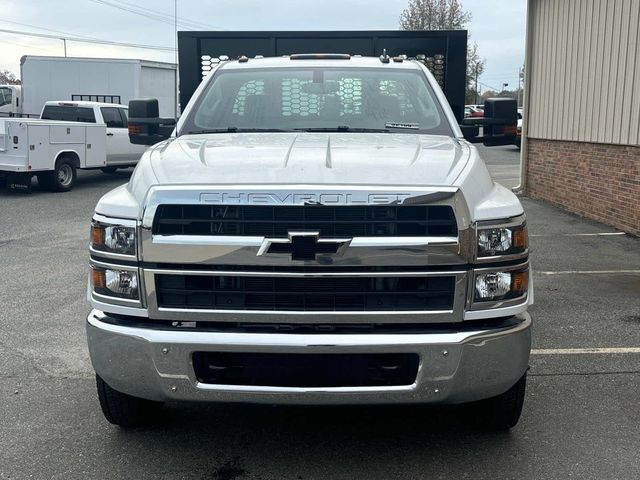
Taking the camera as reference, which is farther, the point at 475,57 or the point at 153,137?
the point at 475,57

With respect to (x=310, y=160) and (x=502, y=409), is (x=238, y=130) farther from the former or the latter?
(x=502, y=409)

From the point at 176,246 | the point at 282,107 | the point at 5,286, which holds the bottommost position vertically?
the point at 5,286

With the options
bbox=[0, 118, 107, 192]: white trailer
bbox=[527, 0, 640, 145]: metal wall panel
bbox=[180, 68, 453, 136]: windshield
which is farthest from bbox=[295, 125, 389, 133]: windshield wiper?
bbox=[0, 118, 107, 192]: white trailer

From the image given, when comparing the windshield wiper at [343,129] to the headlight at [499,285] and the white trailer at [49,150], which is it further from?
the white trailer at [49,150]

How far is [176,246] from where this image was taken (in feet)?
10.0

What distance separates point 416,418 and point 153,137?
2716 millimetres

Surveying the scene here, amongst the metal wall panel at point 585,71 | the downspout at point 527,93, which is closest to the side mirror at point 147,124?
the metal wall panel at point 585,71

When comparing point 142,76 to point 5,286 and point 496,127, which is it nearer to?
point 5,286

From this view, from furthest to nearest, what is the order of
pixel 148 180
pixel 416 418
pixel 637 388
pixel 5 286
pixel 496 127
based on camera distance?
pixel 5 286
pixel 496 127
pixel 637 388
pixel 416 418
pixel 148 180

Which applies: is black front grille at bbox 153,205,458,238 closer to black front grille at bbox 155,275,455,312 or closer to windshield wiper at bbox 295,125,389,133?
black front grille at bbox 155,275,455,312

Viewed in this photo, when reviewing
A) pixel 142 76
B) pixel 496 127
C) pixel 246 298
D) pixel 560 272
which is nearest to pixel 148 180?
pixel 246 298

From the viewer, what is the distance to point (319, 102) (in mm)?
4680

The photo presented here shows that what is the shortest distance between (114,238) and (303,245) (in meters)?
0.87

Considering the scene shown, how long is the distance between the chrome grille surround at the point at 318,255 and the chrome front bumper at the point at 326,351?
0.09m
